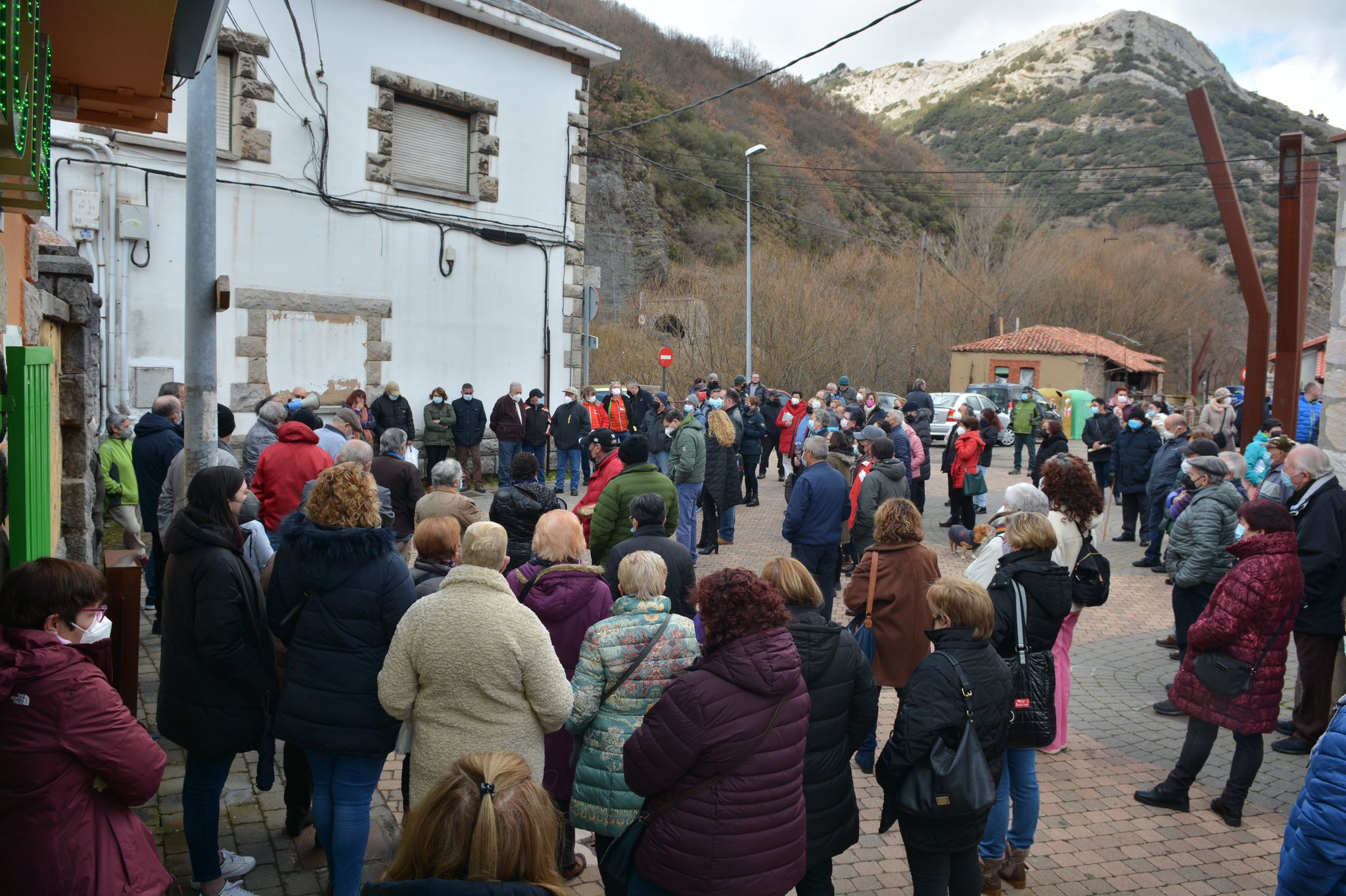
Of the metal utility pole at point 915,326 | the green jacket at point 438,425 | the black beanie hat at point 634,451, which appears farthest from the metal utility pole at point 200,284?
the metal utility pole at point 915,326

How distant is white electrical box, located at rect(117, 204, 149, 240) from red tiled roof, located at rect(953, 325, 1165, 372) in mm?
33660

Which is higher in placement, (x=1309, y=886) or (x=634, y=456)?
(x=634, y=456)

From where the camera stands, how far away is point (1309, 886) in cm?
269

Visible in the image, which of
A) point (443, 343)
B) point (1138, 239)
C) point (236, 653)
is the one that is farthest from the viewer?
point (1138, 239)

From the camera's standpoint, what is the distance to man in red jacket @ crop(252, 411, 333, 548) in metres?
6.72

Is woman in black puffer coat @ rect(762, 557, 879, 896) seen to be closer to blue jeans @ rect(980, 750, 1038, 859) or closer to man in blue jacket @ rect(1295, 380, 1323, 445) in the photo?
blue jeans @ rect(980, 750, 1038, 859)

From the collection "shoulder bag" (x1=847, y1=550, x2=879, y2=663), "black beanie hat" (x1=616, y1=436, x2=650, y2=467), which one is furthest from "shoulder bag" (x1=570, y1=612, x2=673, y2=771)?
"black beanie hat" (x1=616, y1=436, x2=650, y2=467)

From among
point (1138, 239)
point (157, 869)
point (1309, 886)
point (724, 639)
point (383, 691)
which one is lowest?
point (157, 869)

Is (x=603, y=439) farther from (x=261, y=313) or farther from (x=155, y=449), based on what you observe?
(x=261, y=313)

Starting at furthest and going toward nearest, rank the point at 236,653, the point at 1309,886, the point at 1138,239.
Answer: the point at 1138,239
the point at 236,653
the point at 1309,886

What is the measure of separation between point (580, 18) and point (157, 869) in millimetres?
62583

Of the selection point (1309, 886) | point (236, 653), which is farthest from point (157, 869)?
point (1309, 886)

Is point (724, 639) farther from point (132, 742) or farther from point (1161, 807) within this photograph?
point (1161, 807)

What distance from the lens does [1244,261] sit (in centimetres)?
1187
